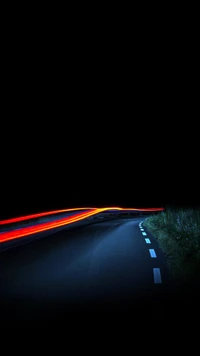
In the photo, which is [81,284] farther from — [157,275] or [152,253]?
[152,253]

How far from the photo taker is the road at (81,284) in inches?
193

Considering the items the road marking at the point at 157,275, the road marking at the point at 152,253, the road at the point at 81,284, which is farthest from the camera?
the road marking at the point at 152,253

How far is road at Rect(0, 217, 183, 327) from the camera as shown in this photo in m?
4.90

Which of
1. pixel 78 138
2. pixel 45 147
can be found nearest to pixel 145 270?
pixel 45 147

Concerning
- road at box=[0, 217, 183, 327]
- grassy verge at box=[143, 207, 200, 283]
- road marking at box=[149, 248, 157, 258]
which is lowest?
road at box=[0, 217, 183, 327]

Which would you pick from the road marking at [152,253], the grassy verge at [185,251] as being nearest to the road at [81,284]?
the road marking at [152,253]

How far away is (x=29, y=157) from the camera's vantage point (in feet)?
239

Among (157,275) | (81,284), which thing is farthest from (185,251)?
(81,284)

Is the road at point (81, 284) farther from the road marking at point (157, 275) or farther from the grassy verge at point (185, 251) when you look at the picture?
the grassy verge at point (185, 251)

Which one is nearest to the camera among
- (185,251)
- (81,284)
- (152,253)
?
(81,284)

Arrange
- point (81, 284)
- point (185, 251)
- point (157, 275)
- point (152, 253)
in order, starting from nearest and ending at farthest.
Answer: point (81, 284) → point (157, 275) → point (185, 251) → point (152, 253)

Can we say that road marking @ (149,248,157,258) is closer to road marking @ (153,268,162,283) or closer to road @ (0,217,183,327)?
road @ (0,217,183,327)

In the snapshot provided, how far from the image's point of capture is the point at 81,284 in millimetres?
6305

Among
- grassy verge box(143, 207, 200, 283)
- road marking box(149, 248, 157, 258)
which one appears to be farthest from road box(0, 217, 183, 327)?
grassy verge box(143, 207, 200, 283)
